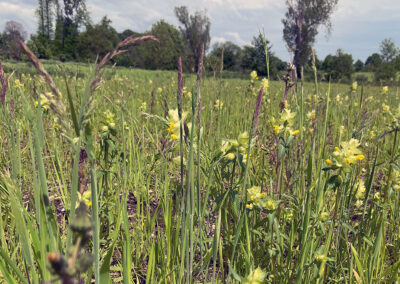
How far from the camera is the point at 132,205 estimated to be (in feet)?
6.05

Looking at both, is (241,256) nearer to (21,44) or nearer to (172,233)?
(172,233)

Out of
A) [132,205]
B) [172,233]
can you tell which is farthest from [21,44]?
[132,205]

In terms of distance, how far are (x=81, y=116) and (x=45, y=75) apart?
3.1 inches

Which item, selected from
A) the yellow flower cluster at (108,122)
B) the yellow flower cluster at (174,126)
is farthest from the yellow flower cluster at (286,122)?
the yellow flower cluster at (108,122)

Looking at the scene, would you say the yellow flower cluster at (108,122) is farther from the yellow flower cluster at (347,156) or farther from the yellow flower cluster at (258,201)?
the yellow flower cluster at (347,156)

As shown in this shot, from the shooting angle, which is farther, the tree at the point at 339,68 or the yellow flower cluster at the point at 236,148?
the tree at the point at 339,68

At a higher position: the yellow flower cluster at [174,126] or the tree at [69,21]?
the tree at [69,21]

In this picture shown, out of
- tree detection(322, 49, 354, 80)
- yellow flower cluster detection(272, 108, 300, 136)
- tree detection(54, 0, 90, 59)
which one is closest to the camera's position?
yellow flower cluster detection(272, 108, 300, 136)

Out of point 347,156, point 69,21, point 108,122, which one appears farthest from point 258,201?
point 69,21

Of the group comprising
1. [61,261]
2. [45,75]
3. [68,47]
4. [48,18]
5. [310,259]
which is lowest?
[310,259]

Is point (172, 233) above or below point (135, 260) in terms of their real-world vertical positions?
above

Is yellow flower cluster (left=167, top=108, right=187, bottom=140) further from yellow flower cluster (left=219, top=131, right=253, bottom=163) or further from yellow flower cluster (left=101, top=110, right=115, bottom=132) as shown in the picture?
yellow flower cluster (left=101, top=110, right=115, bottom=132)

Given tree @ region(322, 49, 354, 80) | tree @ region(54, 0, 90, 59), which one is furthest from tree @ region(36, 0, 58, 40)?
tree @ region(322, 49, 354, 80)

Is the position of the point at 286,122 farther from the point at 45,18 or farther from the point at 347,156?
the point at 45,18
